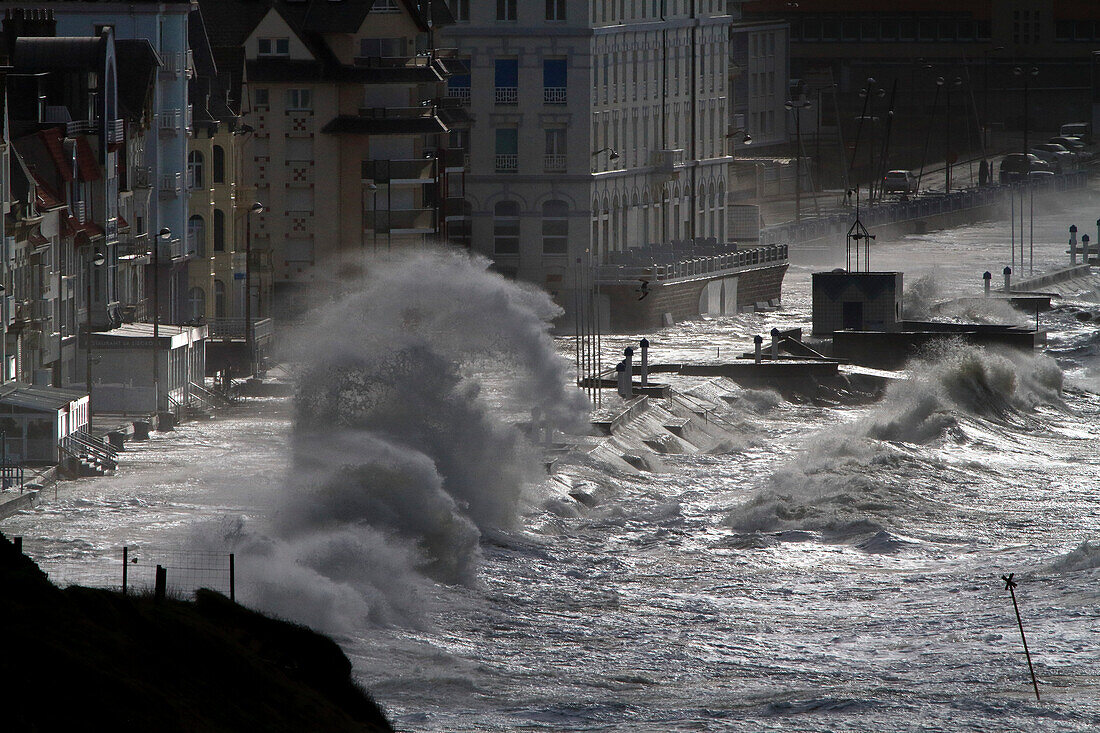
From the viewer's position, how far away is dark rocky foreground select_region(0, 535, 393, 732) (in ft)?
90.0

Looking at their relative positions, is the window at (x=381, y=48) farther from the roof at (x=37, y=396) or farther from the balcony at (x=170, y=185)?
the roof at (x=37, y=396)

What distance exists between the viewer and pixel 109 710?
2775cm

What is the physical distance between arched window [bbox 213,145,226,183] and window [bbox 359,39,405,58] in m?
11.5

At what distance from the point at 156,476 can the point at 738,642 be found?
59.2ft

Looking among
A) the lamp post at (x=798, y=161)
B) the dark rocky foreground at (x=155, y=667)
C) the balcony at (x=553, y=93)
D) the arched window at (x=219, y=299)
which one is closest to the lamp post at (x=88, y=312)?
the arched window at (x=219, y=299)

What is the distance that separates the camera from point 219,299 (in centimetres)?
8581

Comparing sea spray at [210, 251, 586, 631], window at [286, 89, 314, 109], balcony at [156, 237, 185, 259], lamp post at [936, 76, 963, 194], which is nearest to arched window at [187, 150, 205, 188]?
balcony at [156, 237, 185, 259]

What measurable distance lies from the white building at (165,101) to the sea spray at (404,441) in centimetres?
1256

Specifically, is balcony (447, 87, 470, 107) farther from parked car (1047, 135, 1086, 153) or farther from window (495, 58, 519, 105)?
parked car (1047, 135, 1086, 153)

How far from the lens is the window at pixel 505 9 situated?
104562 mm

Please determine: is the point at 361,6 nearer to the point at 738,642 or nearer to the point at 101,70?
the point at 101,70

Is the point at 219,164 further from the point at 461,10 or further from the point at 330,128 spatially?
the point at 461,10

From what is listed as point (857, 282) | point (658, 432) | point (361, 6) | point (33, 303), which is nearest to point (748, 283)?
point (857, 282)

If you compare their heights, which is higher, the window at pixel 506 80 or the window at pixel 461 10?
the window at pixel 461 10
